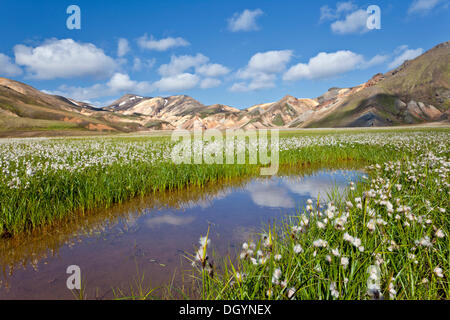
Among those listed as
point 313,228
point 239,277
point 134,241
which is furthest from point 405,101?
point 239,277

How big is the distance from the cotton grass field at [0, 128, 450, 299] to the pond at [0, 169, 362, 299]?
0.35 m

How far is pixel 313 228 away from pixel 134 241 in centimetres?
348

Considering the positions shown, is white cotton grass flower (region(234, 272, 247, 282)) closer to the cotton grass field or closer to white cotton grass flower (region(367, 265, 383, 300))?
the cotton grass field

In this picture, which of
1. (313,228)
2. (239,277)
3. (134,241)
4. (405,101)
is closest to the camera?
(239,277)

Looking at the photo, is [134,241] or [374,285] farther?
[134,241]

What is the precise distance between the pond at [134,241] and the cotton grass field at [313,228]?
0.35 metres

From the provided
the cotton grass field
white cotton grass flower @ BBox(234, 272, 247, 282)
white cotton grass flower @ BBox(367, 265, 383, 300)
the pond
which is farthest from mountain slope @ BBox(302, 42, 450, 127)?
white cotton grass flower @ BBox(234, 272, 247, 282)

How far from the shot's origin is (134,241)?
4.47 metres

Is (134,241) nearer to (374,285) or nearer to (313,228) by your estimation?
(313,228)

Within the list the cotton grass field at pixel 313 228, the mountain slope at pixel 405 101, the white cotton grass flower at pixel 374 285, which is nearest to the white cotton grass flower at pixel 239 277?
the cotton grass field at pixel 313 228

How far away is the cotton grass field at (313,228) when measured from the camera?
232 centimetres

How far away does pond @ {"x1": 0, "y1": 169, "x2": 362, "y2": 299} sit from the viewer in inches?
128

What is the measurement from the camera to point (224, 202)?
700 cm
